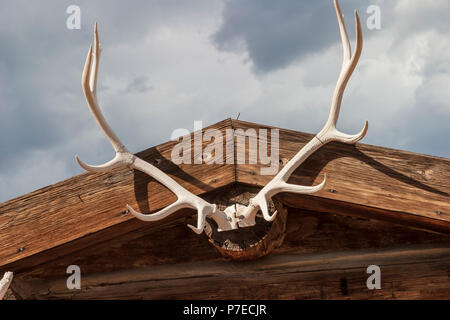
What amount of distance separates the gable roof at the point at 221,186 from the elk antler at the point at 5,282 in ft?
0.16

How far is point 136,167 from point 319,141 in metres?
0.86

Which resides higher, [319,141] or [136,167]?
[319,141]

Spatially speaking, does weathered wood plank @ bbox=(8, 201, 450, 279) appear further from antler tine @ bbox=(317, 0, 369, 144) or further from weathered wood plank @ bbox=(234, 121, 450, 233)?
antler tine @ bbox=(317, 0, 369, 144)

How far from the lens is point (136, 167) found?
2.71m

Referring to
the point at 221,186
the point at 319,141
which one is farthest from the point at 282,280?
the point at 319,141

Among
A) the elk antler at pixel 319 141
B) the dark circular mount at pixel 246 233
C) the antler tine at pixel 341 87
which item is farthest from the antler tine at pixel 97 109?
the antler tine at pixel 341 87

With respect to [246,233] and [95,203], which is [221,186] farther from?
[95,203]

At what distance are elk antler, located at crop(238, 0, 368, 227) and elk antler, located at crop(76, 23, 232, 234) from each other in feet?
0.55

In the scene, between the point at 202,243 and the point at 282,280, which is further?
the point at 202,243

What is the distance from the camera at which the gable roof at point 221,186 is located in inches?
105

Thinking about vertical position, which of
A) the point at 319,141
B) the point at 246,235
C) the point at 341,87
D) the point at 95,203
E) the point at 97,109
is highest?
the point at 341,87
